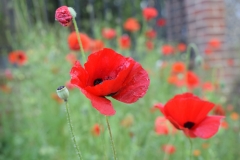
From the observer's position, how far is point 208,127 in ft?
2.47

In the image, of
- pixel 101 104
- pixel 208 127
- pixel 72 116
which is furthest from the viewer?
pixel 72 116

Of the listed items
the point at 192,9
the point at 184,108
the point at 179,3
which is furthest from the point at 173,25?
the point at 184,108

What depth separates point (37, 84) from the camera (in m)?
2.49

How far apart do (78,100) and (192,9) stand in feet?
6.71

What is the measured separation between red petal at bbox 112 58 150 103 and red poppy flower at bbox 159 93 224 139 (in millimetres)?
150

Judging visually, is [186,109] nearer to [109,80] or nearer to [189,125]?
[189,125]

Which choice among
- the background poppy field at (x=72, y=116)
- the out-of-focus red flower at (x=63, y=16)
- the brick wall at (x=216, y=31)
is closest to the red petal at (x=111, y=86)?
the out-of-focus red flower at (x=63, y=16)

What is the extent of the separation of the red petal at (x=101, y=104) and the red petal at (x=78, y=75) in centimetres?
2

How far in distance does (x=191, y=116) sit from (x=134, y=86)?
21cm

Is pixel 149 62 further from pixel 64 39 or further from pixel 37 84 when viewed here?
pixel 37 84

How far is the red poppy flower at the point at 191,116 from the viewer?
73 cm

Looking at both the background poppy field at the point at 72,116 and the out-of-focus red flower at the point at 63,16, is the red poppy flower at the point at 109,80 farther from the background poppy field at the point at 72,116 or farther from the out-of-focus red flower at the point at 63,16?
the background poppy field at the point at 72,116

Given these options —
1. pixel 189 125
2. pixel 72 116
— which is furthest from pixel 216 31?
pixel 189 125

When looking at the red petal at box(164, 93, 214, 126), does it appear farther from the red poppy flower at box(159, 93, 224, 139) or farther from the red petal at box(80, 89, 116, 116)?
the red petal at box(80, 89, 116, 116)
